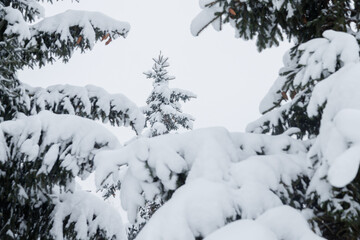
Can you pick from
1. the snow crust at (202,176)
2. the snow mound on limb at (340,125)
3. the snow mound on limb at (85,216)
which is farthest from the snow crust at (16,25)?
the snow mound on limb at (340,125)

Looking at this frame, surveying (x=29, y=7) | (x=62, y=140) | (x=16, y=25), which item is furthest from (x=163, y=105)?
(x=62, y=140)

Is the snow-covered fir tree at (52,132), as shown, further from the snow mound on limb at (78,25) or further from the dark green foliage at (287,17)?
the dark green foliage at (287,17)

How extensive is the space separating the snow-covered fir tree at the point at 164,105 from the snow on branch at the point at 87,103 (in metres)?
9.42

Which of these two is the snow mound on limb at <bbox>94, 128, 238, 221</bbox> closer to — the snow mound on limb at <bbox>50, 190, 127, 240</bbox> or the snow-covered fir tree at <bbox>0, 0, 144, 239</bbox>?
the snow-covered fir tree at <bbox>0, 0, 144, 239</bbox>

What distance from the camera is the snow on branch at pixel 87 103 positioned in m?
5.33

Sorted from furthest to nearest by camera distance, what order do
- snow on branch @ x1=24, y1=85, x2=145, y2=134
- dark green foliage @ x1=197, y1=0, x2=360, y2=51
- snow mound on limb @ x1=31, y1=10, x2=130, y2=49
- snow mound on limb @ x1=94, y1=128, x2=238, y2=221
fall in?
snow mound on limb @ x1=31, y1=10, x2=130, y2=49
snow on branch @ x1=24, y1=85, x2=145, y2=134
dark green foliage @ x1=197, y1=0, x2=360, y2=51
snow mound on limb @ x1=94, y1=128, x2=238, y2=221

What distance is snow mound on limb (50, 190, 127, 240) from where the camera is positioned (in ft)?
15.1

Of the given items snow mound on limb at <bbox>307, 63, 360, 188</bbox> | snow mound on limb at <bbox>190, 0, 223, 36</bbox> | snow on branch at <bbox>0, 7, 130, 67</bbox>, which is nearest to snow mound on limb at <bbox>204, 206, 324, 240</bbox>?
snow mound on limb at <bbox>307, 63, 360, 188</bbox>

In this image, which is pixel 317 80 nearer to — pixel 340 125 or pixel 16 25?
pixel 340 125

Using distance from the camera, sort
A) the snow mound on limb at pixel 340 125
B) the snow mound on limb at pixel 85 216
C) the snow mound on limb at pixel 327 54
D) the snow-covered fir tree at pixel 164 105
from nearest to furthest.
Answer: the snow mound on limb at pixel 340 125 → the snow mound on limb at pixel 327 54 → the snow mound on limb at pixel 85 216 → the snow-covered fir tree at pixel 164 105

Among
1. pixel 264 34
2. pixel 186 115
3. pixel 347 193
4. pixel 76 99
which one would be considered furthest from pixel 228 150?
pixel 186 115

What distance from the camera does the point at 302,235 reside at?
6.23 feet

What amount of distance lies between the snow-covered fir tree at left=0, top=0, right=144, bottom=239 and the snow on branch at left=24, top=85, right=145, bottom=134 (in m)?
0.02

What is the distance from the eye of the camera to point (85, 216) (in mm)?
4738
